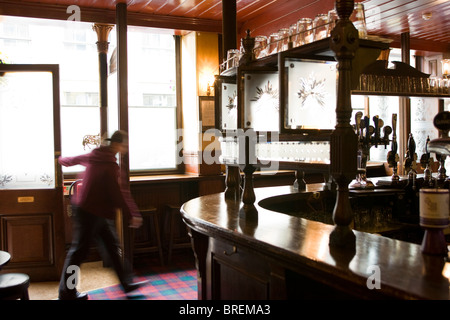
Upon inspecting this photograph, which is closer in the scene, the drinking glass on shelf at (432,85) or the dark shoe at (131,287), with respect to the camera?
the dark shoe at (131,287)

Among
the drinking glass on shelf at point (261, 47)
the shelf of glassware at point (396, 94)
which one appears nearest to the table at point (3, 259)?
the drinking glass on shelf at point (261, 47)

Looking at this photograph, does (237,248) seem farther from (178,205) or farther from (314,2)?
(178,205)

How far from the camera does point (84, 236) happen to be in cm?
387

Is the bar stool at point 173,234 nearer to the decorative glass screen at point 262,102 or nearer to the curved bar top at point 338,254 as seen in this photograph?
the curved bar top at point 338,254

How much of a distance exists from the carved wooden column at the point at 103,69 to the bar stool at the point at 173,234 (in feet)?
4.24

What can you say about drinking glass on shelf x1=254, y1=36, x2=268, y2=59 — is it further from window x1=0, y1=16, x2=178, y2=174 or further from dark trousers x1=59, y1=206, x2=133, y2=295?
window x1=0, y1=16, x2=178, y2=174

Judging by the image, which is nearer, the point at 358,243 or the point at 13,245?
the point at 358,243

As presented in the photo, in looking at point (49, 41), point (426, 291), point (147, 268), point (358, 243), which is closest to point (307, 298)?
point (358, 243)

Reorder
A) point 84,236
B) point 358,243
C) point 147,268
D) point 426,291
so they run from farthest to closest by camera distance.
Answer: point 147,268 → point 84,236 → point 358,243 → point 426,291

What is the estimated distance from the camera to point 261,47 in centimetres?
302

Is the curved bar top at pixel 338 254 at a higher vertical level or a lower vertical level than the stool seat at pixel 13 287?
higher

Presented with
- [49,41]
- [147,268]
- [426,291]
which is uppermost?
[49,41]

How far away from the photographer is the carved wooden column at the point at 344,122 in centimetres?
190

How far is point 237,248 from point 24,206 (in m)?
3.52
